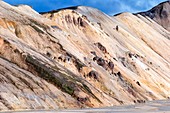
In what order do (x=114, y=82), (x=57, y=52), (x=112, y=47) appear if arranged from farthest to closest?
1. (x=112, y=47)
2. (x=114, y=82)
3. (x=57, y=52)

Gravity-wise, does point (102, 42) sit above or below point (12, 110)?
above

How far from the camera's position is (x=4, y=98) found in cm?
4850

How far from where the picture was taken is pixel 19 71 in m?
56.9

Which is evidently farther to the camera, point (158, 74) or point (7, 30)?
point (158, 74)

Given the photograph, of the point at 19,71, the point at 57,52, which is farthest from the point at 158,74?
the point at 19,71

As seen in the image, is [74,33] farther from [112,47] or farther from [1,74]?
[1,74]

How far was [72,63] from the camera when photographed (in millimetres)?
77562

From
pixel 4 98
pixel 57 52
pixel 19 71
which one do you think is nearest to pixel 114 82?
pixel 57 52

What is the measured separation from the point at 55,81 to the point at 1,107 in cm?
1555

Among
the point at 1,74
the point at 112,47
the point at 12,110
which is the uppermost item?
the point at 112,47

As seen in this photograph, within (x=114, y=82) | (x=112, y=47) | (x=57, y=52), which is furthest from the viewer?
(x=112, y=47)

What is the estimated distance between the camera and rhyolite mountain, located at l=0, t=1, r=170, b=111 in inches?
2180

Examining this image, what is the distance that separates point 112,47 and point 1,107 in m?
63.1

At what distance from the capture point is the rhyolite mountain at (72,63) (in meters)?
55.4
